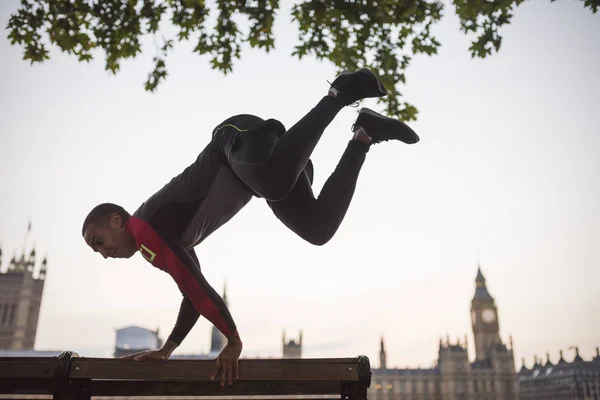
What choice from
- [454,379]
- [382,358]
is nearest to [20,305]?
[382,358]

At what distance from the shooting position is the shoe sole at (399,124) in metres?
2.63

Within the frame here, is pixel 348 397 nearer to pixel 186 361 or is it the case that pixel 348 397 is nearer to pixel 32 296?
pixel 186 361

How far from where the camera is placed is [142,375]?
2.16 metres

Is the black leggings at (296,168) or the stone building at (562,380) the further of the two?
the stone building at (562,380)

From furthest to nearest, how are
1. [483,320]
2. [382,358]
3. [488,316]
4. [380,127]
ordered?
[488,316] → [483,320] → [382,358] → [380,127]

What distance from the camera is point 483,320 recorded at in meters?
94.8

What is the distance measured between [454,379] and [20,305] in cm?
6643

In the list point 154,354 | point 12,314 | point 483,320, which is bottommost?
point 154,354

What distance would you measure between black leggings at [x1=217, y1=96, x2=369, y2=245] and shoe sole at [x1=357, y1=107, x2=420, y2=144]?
0.57ft

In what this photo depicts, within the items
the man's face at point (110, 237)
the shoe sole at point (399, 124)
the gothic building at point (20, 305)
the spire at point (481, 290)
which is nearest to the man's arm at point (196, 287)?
the man's face at point (110, 237)

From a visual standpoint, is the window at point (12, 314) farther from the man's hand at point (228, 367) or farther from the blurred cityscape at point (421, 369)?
the man's hand at point (228, 367)

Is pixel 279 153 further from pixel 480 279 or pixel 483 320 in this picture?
pixel 480 279

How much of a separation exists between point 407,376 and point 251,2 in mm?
81567

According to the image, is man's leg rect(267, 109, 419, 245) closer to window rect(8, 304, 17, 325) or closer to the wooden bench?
the wooden bench
